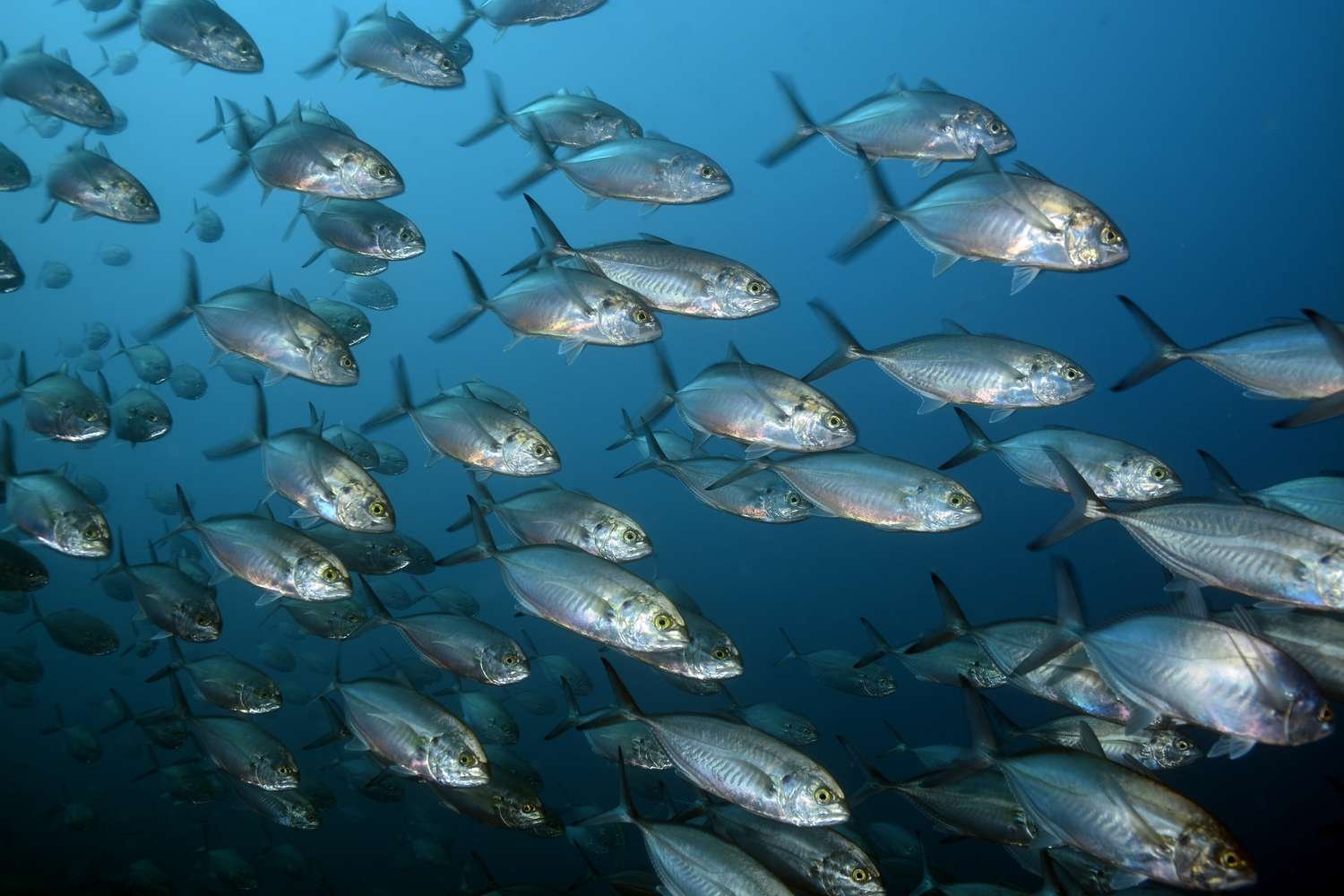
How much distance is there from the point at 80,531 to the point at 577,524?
2.86 meters

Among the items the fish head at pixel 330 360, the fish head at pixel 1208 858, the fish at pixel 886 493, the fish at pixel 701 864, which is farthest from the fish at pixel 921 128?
the fish at pixel 701 864

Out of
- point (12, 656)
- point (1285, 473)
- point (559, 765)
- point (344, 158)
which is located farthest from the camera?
point (1285, 473)

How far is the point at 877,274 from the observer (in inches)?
1807

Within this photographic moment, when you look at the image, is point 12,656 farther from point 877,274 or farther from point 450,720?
point 877,274

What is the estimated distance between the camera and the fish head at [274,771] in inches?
186

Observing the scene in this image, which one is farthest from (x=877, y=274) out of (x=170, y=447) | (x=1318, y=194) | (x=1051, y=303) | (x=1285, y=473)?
(x=170, y=447)

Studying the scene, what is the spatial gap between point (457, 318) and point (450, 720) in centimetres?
224

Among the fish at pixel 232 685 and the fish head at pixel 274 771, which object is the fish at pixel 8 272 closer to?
the fish at pixel 232 685

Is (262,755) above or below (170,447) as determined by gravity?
above

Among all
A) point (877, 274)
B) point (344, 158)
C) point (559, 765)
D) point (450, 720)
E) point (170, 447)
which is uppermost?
point (344, 158)

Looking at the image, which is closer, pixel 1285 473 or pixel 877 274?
pixel 877 274

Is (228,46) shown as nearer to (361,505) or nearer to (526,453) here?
(361,505)

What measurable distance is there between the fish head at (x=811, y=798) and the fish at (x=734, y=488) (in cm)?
148

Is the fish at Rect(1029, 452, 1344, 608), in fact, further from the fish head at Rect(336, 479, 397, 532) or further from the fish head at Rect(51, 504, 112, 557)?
the fish head at Rect(51, 504, 112, 557)
